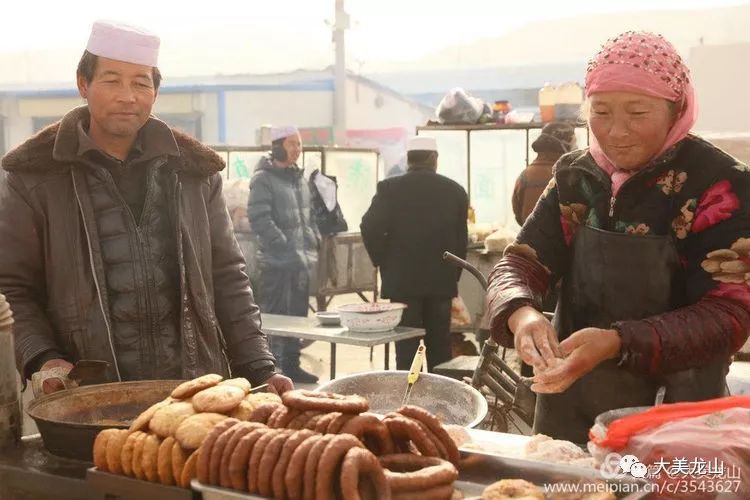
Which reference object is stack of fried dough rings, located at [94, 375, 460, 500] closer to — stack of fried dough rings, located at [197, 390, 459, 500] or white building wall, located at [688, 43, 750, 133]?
stack of fried dough rings, located at [197, 390, 459, 500]

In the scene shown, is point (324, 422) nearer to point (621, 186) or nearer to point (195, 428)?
point (195, 428)

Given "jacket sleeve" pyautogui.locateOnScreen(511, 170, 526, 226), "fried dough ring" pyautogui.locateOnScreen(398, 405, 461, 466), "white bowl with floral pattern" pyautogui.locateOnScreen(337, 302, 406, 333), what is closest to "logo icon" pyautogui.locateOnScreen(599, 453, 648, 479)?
"fried dough ring" pyautogui.locateOnScreen(398, 405, 461, 466)

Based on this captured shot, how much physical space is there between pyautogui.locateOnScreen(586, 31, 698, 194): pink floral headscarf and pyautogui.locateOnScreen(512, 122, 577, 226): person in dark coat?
5.03m

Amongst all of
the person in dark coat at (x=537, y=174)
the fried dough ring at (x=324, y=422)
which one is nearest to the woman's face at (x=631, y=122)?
the fried dough ring at (x=324, y=422)

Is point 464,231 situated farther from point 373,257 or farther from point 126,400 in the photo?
point 126,400

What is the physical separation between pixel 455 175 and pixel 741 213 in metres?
8.62

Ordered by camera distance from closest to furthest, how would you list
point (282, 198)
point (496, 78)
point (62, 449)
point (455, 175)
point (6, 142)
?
point (62, 449)
point (282, 198)
point (455, 175)
point (6, 142)
point (496, 78)

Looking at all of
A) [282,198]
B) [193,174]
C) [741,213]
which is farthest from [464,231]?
[741,213]

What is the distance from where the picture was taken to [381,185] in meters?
7.12

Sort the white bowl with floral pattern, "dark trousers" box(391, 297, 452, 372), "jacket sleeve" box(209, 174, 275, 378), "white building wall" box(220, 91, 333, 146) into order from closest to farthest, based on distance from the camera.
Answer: "jacket sleeve" box(209, 174, 275, 378) < the white bowl with floral pattern < "dark trousers" box(391, 297, 452, 372) < "white building wall" box(220, 91, 333, 146)

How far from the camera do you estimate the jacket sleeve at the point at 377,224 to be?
7129 millimetres

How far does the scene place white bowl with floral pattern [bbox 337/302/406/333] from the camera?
616 cm

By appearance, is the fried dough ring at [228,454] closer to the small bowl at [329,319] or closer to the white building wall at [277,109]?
the small bowl at [329,319]

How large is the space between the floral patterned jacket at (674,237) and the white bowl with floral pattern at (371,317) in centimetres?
347
